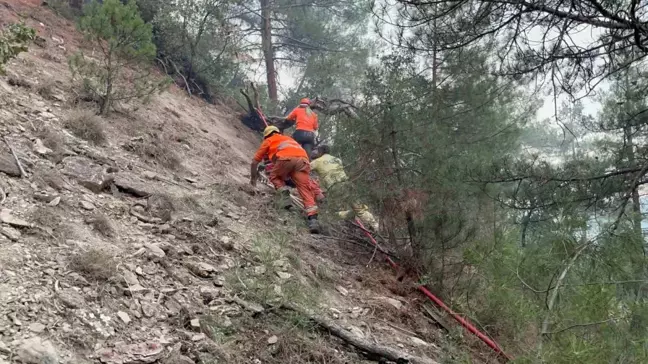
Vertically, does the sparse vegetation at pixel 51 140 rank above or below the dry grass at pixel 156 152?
below

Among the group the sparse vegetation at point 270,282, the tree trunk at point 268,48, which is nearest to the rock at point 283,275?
the sparse vegetation at point 270,282

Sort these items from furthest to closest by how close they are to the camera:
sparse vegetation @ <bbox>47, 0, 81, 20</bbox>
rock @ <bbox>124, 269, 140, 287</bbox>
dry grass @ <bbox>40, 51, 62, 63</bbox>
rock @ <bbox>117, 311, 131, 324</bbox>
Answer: sparse vegetation @ <bbox>47, 0, 81, 20</bbox> → dry grass @ <bbox>40, 51, 62, 63</bbox> → rock @ <bbox>124, 269, 140, 287</bbox> → rock @ <bbox>117, 311, 131, 324</bbox>

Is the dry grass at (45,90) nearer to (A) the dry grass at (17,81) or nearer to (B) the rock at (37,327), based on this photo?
(A) the dry grass at (17,81)

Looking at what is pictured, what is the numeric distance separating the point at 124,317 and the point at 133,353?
35 cm

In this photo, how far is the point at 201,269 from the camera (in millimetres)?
4113

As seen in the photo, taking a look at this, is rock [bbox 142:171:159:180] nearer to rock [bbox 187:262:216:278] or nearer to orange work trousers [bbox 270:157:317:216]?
orange work trousers [bbox 270:157:317:216]

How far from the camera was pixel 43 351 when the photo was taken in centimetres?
261

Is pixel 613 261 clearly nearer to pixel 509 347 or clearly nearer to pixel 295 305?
pixel 509 347

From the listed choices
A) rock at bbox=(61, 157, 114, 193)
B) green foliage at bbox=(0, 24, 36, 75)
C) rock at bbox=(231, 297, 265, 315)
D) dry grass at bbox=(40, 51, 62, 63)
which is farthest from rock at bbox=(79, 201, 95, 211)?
dry grass at bbox=(40, 51, 62, 63)

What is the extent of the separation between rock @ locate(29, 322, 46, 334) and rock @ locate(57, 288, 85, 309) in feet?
0.81

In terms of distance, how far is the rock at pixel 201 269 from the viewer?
4082 millimetres

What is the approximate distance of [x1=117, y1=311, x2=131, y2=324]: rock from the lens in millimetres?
3168

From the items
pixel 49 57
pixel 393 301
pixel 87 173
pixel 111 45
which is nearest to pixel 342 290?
pixel 393 301

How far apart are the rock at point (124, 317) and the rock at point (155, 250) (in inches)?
31.9
